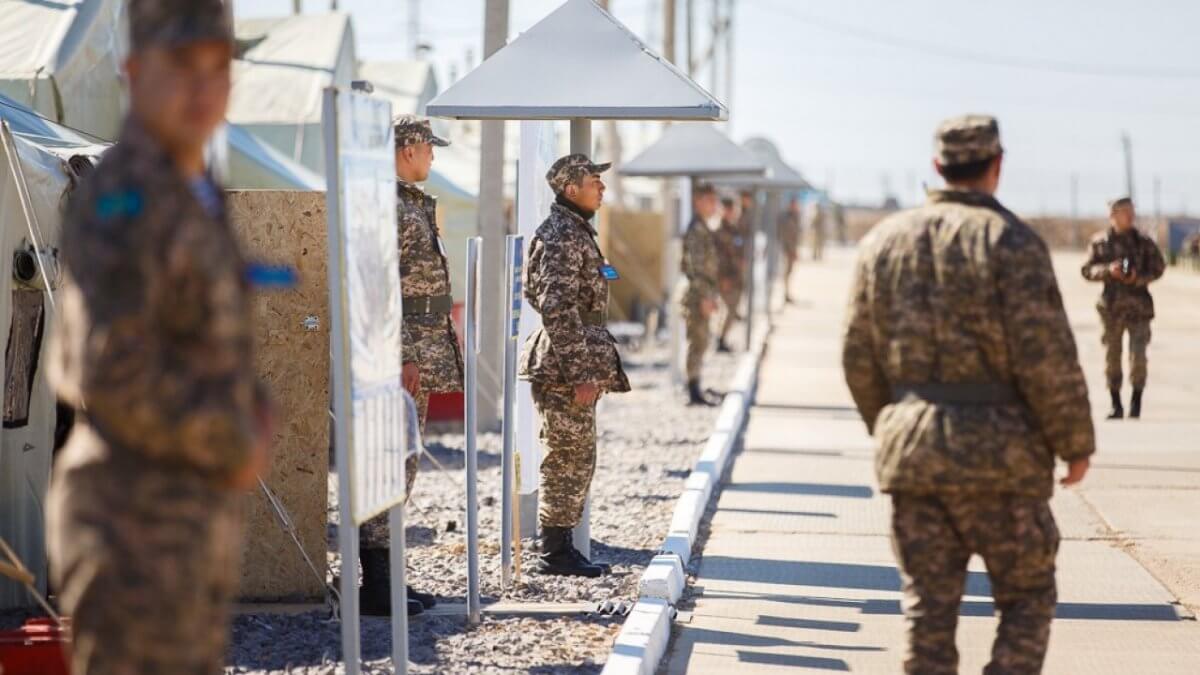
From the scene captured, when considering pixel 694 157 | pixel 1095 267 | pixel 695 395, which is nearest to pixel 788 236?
pixel 694 157

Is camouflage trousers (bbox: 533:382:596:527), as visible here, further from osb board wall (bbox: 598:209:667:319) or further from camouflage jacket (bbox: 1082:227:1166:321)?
osb board wall (bbox: 598:209:667:319)

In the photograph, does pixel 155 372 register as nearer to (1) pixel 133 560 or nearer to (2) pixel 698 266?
(1) pixel 133 560

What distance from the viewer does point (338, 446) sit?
5.02 meters

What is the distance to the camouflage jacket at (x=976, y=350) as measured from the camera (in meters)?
4.89

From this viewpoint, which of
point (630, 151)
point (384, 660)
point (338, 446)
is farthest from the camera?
point (630, 151)

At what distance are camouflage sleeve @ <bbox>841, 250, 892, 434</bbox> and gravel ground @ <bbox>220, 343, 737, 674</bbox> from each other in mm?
1920

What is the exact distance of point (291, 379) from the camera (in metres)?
7.37

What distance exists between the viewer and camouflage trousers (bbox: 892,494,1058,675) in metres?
4.97

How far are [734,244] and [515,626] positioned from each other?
15.0 meters

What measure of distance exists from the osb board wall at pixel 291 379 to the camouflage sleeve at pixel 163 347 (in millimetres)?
3796

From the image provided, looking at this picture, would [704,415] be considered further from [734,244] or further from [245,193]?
[245,193]

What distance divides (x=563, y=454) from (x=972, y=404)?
3694 mm

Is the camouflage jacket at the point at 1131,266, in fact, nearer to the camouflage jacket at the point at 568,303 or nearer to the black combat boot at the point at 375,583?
the camouflage jacket at the point at 568,303

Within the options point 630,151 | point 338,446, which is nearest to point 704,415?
point 338,446
